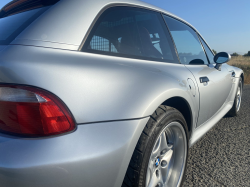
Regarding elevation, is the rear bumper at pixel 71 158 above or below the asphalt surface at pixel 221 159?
above

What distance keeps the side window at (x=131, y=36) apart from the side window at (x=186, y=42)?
0.17 m

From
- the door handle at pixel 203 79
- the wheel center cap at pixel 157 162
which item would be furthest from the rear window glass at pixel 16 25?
the door handle at pixel 203 79

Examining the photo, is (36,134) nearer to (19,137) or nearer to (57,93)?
(19,137)

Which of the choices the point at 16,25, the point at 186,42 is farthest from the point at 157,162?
the point at 186,42

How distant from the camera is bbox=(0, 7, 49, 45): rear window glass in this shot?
3.78ft

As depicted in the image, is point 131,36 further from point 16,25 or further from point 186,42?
point 186,42

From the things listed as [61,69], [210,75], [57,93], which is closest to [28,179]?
[57,93]

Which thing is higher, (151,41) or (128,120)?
(151,41)

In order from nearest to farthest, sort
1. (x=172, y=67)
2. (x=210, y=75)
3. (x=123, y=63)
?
(x=123, y=63) < (x=172, y=67) < (x=210, y=75)

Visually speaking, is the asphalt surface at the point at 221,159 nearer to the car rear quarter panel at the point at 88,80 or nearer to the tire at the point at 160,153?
the tire at the point at 160,153

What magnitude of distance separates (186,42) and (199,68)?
407 mm

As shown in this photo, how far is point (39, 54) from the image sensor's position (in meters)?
1.03

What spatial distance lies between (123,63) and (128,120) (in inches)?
15.1

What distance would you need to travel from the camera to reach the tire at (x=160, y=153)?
1.22 meters
